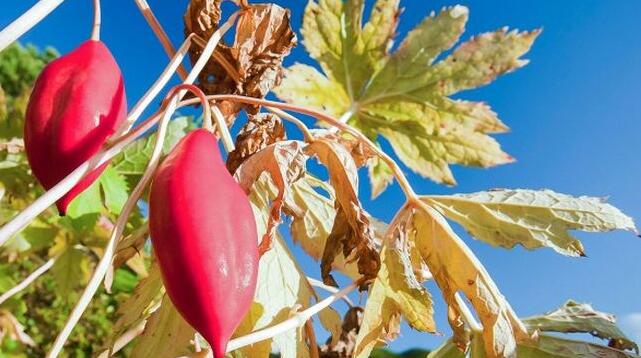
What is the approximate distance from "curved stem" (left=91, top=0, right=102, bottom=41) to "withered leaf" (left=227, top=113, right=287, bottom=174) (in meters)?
0.13

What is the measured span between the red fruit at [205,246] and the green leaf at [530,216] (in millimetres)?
353

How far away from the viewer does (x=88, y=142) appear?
50 cm

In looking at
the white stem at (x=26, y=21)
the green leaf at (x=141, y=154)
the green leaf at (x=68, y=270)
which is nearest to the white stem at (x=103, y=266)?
the white stem at (x=26, y=21)

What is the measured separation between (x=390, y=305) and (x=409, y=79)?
1.93 ft

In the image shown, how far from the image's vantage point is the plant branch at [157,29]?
0.67 m

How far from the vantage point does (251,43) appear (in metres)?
0.67

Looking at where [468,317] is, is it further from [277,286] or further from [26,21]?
[26,21]

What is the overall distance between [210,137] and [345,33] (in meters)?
0.77

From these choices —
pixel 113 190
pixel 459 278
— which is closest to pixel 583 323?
pixel 459 278

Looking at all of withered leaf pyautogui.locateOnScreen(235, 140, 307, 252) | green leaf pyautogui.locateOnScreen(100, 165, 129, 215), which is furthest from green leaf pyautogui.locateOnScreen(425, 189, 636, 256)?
green leaf pyautogui.locateOnScreen(100, 165, 129, 215)

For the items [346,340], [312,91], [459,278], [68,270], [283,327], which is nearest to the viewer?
[283,327]

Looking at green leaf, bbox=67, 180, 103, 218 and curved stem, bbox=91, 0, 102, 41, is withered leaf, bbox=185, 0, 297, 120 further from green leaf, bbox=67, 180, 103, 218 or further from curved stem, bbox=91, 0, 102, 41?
green leaf, bbox=67, 180, 103, 218

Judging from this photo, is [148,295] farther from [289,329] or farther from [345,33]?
[345,33]

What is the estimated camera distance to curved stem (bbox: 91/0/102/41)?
1.92 feet
